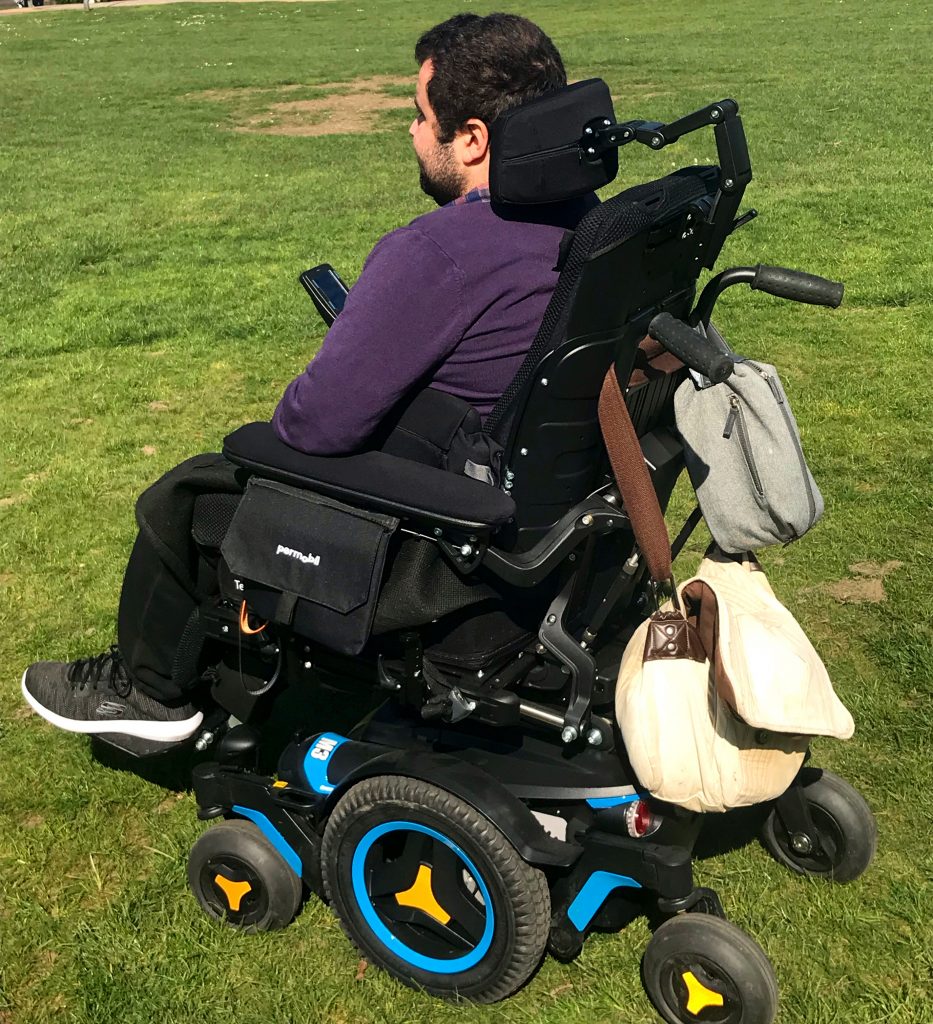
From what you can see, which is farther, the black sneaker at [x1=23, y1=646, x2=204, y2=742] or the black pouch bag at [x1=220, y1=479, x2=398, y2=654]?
the black sneaker at [x1=23, y1=646, x2=204, y2=742]

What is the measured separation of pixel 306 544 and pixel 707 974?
131cm

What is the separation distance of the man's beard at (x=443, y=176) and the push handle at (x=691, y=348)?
2.09 ft

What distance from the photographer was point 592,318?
84.8 inches

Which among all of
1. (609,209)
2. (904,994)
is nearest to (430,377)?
(609,209)

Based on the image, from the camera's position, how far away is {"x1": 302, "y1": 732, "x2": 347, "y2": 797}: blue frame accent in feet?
9.16

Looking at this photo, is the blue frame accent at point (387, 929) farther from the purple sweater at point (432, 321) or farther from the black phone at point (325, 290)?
the black phone at point (325, 290)

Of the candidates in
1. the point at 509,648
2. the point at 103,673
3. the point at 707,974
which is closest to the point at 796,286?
the point at 509,648

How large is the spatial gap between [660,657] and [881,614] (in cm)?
206

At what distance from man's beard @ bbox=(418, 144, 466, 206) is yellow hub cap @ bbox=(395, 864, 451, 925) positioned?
1.55 metres

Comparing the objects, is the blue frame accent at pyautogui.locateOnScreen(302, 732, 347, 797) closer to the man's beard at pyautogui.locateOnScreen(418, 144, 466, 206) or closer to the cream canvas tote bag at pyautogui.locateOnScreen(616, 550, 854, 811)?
the cream canvas tote bag at pyautogui.locateOnScreen(616, 550, 854, 811)

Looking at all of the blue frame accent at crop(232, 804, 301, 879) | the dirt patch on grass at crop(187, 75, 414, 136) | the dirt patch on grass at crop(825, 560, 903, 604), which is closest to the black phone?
the blue frame accent at crop(232, 804, 301, 879)

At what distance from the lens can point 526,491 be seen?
237 cm

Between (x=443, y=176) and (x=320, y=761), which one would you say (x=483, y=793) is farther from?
(x=443, y=176)

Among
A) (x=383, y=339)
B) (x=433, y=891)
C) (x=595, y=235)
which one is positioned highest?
(x=595, y=235)
